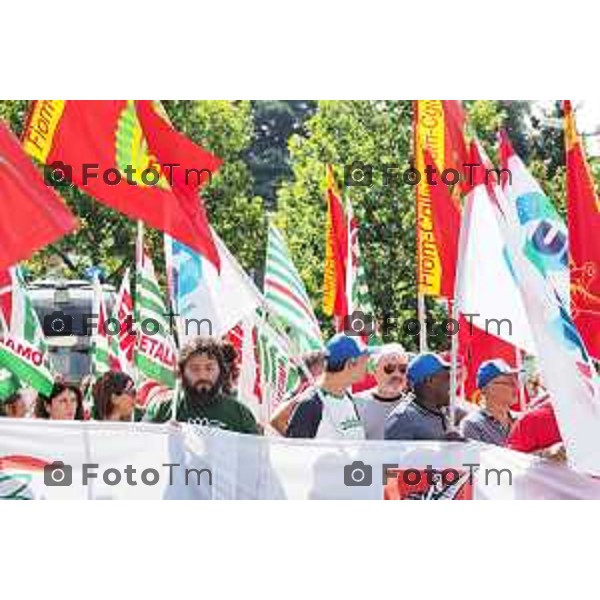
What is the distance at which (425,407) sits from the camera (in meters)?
10.5

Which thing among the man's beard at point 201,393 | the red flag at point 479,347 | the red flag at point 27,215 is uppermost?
the red flag at point 27,215

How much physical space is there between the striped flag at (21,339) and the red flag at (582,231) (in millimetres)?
3532

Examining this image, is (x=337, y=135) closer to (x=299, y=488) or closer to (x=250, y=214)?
(x=250, y=214)

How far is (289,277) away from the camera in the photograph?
11.7 metres

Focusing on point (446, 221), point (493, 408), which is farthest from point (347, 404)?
point (446, 221)

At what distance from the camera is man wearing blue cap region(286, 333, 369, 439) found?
1038 cm

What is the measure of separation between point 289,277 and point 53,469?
2.32m

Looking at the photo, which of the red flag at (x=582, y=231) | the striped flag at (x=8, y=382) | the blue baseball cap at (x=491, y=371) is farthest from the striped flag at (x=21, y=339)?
the red flag at (x=582, y=231)

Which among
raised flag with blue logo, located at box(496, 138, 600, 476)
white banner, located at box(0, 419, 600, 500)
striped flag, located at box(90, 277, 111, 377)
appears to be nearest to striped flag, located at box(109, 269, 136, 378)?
striped flag, located at box(90, 277, 111, 377)

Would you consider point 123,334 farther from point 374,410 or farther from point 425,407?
point 425,407

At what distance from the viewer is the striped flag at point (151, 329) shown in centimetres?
1152

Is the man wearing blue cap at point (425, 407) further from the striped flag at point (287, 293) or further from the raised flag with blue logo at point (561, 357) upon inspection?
the striped flag at point (287, 293)

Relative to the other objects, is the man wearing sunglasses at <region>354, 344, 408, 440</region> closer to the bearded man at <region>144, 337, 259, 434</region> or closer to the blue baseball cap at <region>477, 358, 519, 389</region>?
the blue baseball cap at <region>477, 358, 519, 389</region>

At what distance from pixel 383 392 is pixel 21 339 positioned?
8.04ft
